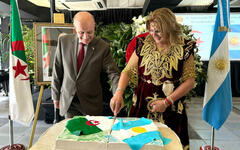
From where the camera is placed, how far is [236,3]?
5.77 metres

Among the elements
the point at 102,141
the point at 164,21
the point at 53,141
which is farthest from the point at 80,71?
the point at 102,141

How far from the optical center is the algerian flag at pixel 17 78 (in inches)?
74.3

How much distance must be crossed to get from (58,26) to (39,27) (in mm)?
199

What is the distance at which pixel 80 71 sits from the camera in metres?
1.58

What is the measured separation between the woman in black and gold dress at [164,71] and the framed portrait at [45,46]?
1.26 m

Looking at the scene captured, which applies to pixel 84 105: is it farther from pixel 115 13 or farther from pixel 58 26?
pixel 115 13

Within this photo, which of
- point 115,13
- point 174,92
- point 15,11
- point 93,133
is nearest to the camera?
point 93,133

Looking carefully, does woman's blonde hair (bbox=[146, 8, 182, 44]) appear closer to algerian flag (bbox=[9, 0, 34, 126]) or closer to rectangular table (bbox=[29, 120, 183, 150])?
rectangular table (bbox=[29, 120, 183, 150])

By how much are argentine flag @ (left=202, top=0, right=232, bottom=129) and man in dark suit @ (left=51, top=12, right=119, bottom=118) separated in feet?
3.05

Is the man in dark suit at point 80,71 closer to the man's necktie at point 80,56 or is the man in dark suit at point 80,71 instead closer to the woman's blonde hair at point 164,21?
the man's necktie at point 80,56

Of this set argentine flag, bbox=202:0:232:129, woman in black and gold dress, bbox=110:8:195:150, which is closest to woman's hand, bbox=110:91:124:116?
woman in black and gold dress, bbox=110:8:195:150

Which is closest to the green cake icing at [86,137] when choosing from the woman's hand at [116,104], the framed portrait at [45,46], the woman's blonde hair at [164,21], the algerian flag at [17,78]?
the woman's hand at [116,104]

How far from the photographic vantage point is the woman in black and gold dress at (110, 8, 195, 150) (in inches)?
47.4

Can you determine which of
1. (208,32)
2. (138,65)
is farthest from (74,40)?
(208,32)
